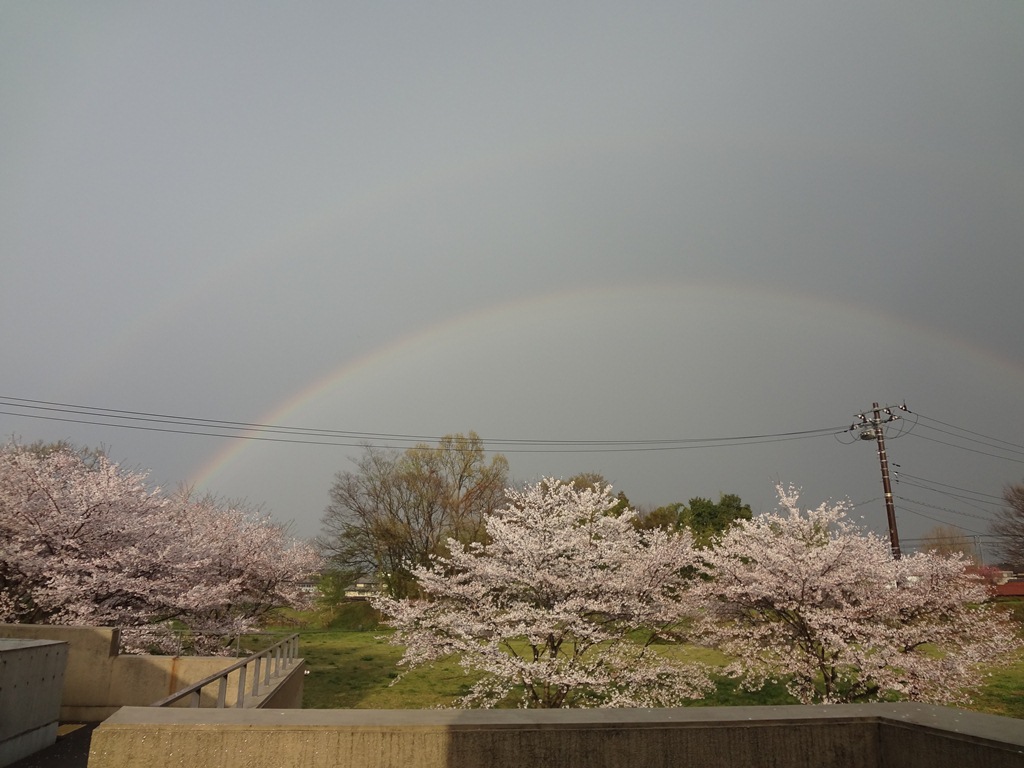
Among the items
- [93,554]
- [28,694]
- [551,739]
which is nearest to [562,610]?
[28,694]

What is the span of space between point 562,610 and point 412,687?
30.8 ft

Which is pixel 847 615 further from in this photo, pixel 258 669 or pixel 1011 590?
pixel 1011 590

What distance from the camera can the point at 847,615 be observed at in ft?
46.9

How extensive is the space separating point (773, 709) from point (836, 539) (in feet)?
40.3

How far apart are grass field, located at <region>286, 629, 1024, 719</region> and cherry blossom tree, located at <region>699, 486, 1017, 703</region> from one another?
260 centimetres

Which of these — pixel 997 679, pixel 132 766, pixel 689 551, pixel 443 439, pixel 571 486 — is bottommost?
pixel 997 679

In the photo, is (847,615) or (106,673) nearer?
(106,673)

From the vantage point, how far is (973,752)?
422 centimetres

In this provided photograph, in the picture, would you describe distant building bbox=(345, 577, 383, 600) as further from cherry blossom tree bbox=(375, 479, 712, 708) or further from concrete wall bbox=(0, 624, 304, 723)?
concrete wall bbox=(0, 624, 304, 723)

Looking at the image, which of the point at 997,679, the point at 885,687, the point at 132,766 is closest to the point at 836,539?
the point at 885,687

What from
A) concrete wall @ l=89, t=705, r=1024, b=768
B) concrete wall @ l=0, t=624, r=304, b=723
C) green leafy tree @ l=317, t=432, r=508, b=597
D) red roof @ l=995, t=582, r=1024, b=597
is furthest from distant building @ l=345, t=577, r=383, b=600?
concrete wall @ l=89, t=705, r=1024, b=768

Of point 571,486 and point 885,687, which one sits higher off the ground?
point 571,486

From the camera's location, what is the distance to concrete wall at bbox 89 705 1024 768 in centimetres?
443

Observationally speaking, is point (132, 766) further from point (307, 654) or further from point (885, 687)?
point (307, 654)
